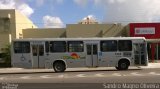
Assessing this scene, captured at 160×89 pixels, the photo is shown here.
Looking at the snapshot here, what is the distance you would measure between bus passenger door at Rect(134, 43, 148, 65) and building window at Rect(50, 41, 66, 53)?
18.4 feet

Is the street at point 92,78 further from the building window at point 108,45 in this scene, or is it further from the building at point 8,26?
the building at point 8,26

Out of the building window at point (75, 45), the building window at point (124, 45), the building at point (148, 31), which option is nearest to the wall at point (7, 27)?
the building at point (148, 31)

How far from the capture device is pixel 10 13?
180ft

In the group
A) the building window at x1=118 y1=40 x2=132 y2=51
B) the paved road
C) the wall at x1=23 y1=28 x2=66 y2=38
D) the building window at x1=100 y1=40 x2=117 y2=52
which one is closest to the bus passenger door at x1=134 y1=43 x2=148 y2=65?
the building window at x1=118 y1=40 x2=132 y2=51

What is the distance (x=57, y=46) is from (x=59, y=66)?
5.14 ft

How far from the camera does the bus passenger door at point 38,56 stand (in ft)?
113

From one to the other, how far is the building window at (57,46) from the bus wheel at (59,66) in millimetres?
980

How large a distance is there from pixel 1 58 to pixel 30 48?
18786 millimetres

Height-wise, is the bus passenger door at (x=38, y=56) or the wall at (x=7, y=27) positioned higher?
the wall at (x=7, y=27)

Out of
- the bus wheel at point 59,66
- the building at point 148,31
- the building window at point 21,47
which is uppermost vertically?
the building at point 148,31

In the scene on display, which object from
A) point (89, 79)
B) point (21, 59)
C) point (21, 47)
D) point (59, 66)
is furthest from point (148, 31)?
point (89, 79)

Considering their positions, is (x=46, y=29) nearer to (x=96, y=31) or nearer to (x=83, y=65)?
(x=96, y=31)

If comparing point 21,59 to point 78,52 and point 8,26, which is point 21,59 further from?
point 8,26

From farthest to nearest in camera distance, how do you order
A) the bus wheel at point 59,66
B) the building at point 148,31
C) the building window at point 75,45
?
the building at point 148,31 → the building window at point 75,45 → the bus wheel at point 59,66
